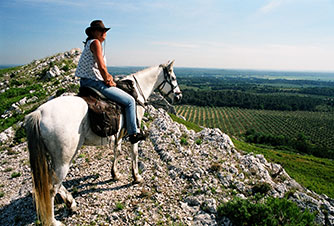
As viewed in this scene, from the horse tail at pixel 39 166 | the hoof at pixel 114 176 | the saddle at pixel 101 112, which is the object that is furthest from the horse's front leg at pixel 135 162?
the horse tail at pixel 39 166

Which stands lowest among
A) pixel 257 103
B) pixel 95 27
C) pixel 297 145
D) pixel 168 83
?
pixel 297 145

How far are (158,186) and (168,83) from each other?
384 cm

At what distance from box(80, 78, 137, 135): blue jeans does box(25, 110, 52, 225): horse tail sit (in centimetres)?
152

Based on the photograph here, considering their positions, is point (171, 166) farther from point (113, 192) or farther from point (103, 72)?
point (103, 72)

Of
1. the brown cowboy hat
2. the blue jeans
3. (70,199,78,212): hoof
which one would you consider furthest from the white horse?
the brown cowboy hat

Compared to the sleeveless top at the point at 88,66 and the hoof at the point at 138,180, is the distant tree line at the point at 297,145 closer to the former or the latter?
the hoof at the point at 138,180

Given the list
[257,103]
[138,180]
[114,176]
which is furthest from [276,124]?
[114,176]

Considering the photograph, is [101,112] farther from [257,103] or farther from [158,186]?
[257,103]

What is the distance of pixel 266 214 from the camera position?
5.54m

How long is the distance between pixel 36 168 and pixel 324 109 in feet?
597

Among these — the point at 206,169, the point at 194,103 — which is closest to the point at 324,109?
the point at 194,103

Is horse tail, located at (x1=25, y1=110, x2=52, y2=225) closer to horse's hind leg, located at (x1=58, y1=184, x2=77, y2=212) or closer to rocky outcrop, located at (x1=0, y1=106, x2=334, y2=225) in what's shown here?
horse's hind leg, located at (x1=58, y1=184, x2=77, y2=212)

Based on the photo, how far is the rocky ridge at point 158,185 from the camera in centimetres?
570

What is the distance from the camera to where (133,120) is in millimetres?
5703
